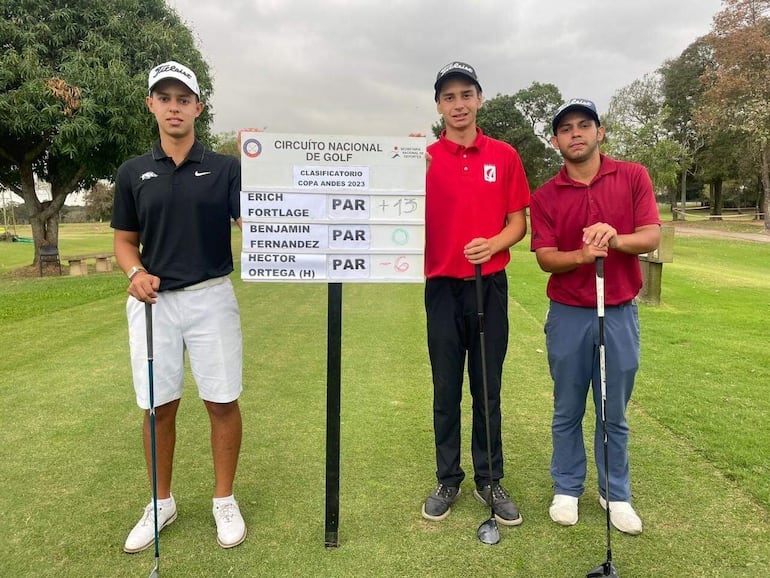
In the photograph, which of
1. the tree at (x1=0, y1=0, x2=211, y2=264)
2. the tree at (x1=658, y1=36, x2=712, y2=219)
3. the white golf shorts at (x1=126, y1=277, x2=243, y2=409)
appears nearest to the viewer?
the white golf shorts at (x1=126, y1=277, x2=243, y2=409)

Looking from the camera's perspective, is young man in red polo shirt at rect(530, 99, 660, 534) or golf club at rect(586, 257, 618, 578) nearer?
golf club at rect(586, 257, 618, 578)

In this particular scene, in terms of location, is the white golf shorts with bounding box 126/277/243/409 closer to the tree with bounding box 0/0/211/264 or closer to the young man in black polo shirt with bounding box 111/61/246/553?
the young man in black polo shirt with bounding box 111/61/246/553

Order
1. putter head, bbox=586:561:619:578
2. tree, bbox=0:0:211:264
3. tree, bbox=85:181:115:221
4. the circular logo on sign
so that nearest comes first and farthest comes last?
putter head, bbox=586:561:619:578 → the circular logo on sign → tree, bbox=0:0:211:264 → tree, bbox=85:181:115:221

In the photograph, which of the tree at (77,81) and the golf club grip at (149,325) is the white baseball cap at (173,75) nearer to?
the golf club grip at (149,325)

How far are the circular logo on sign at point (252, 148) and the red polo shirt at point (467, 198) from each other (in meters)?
0.96

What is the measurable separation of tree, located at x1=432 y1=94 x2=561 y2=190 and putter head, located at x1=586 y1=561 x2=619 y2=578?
55338mm

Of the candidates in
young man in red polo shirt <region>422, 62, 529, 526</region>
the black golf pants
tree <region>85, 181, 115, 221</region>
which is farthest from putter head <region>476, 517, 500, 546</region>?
tree <region>85, 181, 115, 221</region>

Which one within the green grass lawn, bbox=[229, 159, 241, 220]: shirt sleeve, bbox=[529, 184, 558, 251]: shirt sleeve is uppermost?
bbox=[229, 159, 241, 220]: shirt sleeve

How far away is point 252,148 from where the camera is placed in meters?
2.85

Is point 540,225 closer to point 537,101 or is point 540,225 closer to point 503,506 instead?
point 503,506

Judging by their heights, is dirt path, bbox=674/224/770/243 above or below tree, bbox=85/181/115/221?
below

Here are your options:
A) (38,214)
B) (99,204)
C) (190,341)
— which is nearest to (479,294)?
(190,341)

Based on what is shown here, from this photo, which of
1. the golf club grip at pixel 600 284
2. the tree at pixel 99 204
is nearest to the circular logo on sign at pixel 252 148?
the golf club grip at pixel 600 284

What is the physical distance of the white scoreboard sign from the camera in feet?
9.46
